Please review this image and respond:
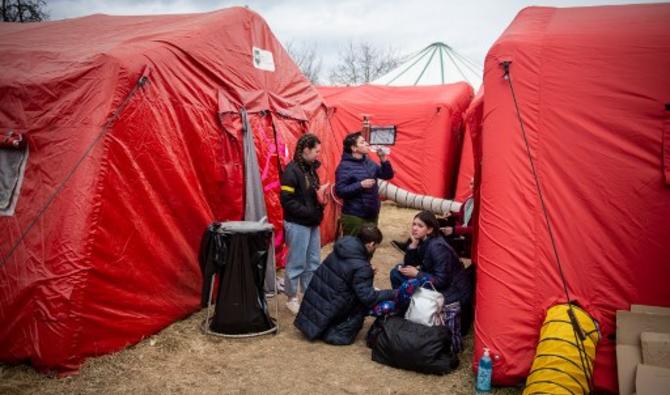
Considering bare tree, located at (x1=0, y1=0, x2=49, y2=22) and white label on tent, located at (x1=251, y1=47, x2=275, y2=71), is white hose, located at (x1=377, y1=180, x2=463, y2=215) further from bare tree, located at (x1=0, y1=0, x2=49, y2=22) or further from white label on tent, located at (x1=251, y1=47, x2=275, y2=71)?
bare tree, located at (x1=0, y1=0, x2=49, y2=22)

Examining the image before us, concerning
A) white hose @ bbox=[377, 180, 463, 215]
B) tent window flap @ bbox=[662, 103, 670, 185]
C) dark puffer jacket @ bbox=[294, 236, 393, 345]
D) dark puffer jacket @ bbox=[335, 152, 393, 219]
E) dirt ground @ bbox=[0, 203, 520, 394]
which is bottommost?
white hose @ bbox=[377, 180, 463, 215]

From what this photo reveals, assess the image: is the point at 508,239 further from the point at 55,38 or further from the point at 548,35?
the point at 55,38

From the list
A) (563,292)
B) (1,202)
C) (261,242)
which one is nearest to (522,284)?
(563,292)

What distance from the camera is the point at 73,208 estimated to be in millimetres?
3877

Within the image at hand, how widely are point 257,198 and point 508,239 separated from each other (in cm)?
289

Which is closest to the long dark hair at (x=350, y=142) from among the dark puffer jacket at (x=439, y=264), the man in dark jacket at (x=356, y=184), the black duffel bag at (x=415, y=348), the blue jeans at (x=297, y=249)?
the man in dark jacket at (x=356, y=184)

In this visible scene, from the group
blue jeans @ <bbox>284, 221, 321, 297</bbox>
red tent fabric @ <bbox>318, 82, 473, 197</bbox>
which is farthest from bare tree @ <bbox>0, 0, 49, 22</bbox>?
blue jeans @ <bbox>284, 221, 321, 297</bbox>

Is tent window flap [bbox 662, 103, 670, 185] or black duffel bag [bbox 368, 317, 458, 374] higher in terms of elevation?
tent window flap [bbox 662, 103, 670, 185]

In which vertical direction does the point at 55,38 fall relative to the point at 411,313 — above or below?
above

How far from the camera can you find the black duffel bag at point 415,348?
3.88m

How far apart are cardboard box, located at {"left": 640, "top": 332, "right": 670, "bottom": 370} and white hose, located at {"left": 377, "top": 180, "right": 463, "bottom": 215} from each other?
255 inches

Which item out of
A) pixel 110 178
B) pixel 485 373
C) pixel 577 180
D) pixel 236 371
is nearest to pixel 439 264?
pixel 485 373

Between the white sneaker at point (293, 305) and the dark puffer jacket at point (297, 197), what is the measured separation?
80 centimetres

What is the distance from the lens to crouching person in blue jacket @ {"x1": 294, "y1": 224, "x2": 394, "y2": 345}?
426 centimetres
